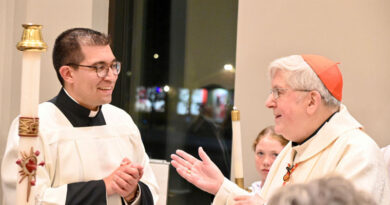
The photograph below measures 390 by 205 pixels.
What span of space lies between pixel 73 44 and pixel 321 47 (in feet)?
6.26

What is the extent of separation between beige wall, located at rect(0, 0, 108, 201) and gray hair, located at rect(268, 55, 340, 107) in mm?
2784

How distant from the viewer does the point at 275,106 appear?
10.8 feet

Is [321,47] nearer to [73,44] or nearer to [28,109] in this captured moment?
[73,44]

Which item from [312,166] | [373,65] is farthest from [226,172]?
[312,166]

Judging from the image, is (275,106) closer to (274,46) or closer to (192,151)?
(274,46)

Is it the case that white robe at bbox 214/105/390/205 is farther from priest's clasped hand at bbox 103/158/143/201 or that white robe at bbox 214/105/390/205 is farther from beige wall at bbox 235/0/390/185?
beige wall at bbox 235/0/390/185

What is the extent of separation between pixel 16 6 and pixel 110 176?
107 inches

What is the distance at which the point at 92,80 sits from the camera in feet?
11.9

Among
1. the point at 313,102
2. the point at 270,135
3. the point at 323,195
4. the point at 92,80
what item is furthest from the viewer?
the point at 270,135

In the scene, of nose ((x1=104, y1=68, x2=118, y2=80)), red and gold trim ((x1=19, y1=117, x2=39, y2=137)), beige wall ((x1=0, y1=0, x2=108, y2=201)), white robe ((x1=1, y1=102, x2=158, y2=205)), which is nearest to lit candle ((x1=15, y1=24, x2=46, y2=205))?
red and gold trim ((x1=19, y1=117, x2=39, y2=137))

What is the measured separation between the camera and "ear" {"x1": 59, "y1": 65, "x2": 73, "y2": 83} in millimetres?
3680

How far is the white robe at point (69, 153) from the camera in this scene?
3.46 metres

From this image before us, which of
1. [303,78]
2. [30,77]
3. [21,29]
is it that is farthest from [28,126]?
[21,29]

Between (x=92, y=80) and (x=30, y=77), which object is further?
(x=92, y=80)
